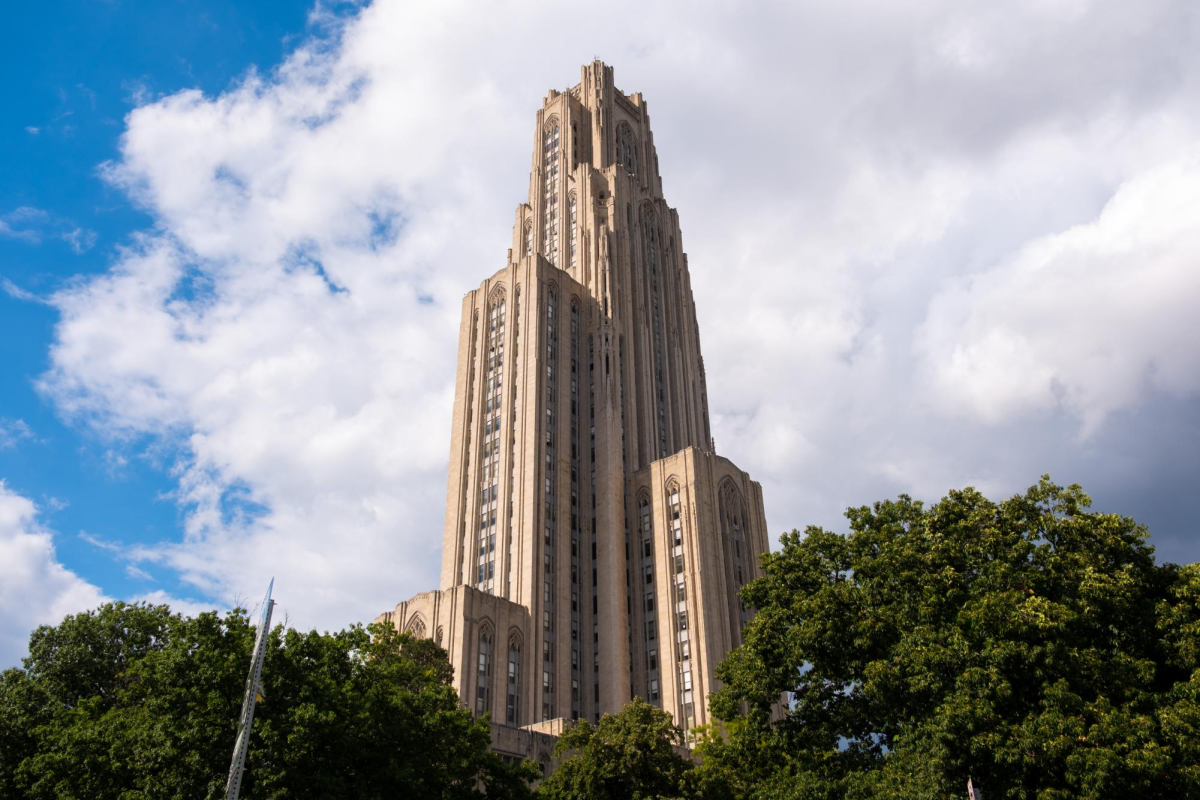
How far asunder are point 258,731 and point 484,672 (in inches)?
1878

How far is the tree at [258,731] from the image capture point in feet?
101

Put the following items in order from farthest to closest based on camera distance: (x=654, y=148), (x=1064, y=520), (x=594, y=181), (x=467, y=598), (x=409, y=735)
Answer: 1. (x=654, y=148)
2. (x=594, y=181)
3. (x=467, y=598)
4. (x=409, y=735)
5. (x=1064, y=520)

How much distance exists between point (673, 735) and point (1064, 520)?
64.7 feet

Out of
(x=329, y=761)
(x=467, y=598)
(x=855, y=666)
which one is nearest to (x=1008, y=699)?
(x=855, y=666)

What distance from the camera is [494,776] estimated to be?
124 ft

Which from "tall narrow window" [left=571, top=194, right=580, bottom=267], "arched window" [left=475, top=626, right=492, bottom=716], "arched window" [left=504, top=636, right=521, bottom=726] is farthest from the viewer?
"tall narrow window" [left=571, top=194, right=580, bottom=267]

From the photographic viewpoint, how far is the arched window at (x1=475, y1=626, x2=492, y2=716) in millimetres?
75875

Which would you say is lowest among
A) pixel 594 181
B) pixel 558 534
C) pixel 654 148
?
pixel 558 534

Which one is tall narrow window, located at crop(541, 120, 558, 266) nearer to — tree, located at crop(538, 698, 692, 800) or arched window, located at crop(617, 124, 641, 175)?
arched window, located at crop(617, 124, 641, 175)

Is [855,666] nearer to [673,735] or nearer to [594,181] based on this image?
[673,735]

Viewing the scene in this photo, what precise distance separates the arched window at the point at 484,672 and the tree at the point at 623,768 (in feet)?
121

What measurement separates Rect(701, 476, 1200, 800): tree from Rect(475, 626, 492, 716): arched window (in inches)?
1681

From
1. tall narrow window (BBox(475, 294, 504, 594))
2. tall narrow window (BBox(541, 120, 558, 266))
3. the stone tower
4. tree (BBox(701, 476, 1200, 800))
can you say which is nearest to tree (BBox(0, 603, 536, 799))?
tree (BBox(701, 476, 1200, 800))

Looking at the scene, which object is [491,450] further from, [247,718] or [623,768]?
[247,718]
